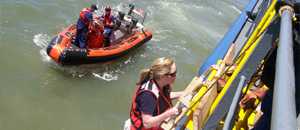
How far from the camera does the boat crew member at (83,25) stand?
10.3 metres

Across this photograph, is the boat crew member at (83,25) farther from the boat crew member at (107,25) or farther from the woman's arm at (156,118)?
the woman's arm at (156,118)

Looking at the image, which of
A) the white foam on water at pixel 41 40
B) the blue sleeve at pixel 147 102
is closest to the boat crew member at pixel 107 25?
the white foam on water at pixel 41 40

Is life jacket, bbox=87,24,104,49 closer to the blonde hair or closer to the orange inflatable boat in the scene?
the orange inflatable boat

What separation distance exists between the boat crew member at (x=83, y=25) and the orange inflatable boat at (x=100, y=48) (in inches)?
6.8

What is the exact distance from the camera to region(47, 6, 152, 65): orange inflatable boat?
1031cm

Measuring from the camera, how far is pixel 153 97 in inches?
136

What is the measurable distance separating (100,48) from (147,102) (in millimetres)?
7650

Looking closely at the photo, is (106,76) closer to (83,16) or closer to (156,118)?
(83,16)

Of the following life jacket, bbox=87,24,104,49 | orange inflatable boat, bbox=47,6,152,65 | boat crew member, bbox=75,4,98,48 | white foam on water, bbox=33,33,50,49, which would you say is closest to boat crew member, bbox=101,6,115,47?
orange inflatable boat, bbox=47,6,152,65

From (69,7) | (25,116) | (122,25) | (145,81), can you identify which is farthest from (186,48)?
(145,81)

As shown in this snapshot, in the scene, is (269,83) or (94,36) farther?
(94,36)

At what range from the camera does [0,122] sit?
8.52m

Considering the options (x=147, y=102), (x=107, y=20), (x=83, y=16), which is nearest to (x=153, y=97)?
(x=147, y=102)

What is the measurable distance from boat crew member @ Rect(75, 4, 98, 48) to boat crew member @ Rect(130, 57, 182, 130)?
6955 millimetres
